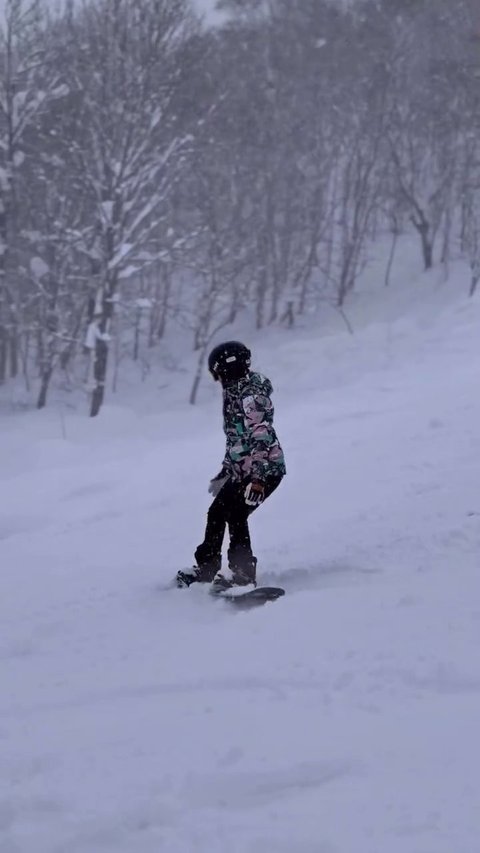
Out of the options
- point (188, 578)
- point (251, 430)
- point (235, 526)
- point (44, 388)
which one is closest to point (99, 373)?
point (44, 388)

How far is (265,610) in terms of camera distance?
4.36m

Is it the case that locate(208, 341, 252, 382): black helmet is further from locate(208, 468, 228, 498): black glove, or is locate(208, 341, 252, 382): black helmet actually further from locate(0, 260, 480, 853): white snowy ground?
locate(0, 260, 480, 853): white snowy ground

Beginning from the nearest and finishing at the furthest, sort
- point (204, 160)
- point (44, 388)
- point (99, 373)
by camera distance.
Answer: point (99, 373), point (44, 388), point (204, 160)

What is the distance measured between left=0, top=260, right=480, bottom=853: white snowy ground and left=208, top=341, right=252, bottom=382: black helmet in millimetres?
1456

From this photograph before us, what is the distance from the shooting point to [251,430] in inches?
182

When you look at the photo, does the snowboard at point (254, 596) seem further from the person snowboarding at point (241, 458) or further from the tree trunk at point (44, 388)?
the tree trunk at point (44, 388)

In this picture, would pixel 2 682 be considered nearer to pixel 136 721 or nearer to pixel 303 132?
pixel 136 721

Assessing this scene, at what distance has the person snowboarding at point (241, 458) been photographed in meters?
4.65

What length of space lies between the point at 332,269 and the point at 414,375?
52.5ft

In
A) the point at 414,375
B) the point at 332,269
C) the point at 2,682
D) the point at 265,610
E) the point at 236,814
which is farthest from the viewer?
the point at 332,269

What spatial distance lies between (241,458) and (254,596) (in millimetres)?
877

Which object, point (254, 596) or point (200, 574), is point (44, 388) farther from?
point (254, 596)

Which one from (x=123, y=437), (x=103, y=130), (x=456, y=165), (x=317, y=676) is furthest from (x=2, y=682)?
(x=456, y=165)

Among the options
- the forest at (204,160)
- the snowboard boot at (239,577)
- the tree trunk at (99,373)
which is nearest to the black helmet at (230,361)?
the snowboard boot at (239,577)
